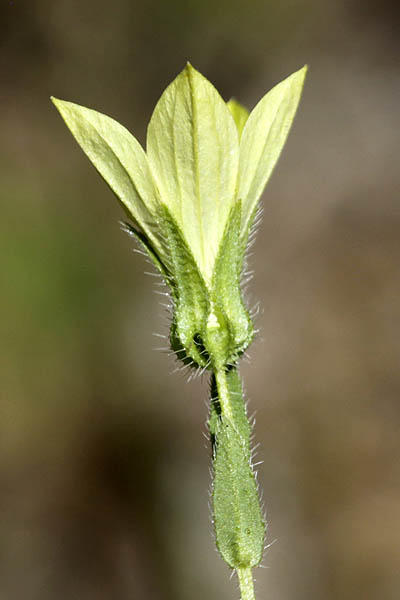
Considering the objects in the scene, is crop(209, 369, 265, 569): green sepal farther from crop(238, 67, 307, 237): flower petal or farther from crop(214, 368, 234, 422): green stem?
crop(238, 67, 307, 237): flower petal

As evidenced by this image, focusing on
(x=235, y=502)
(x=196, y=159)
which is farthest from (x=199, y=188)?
(x=235, y=502)

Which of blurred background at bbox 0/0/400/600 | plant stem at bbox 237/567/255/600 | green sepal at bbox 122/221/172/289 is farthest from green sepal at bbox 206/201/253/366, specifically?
blurred background at bbox 0/0/400/600

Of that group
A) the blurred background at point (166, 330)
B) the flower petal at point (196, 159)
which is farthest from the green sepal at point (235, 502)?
the blurred background at point (166, 330)

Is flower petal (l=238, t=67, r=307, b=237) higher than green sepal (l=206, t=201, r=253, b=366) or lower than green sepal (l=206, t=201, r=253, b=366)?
higher

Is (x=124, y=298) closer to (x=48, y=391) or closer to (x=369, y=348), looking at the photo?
(x=48, y=391)

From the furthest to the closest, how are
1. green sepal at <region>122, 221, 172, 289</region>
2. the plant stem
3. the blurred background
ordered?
the blurred background → green sepal at <region>122, 221, 172, 289</region> → the plant stem

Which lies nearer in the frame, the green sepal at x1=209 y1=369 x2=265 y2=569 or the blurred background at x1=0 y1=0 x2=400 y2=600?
the green sepal at x1=209 y1=369 x2=265 y2=569
